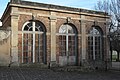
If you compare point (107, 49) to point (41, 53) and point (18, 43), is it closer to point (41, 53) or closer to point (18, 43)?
point (41, 53)

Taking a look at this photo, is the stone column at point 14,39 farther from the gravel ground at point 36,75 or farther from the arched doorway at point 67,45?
the arched doorway at point 67,45

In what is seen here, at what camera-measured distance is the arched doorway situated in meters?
17.7

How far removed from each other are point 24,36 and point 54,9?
3.47 metres

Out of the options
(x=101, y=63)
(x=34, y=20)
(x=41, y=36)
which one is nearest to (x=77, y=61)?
(x=101, y=63)

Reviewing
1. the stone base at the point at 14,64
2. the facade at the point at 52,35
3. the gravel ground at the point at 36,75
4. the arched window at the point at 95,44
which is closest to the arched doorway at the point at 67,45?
the facade at the point at 52,35

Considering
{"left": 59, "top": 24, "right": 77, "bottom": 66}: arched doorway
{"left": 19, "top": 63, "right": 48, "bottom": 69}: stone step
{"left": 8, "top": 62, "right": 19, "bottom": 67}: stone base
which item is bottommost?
{"left": 19, "top": 63, "right": 48, "bottom": 69}: stone step

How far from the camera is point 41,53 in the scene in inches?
660

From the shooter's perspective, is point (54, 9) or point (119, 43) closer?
point (54, 9)

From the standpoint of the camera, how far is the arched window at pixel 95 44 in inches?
757

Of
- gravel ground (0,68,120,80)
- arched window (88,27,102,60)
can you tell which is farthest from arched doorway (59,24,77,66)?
gravel ground (0,68,120,80)

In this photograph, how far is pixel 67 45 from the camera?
706 inches

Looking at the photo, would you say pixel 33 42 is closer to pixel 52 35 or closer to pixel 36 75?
pixel 52 35

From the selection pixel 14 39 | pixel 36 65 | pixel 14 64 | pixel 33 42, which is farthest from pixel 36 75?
pixel 33 42

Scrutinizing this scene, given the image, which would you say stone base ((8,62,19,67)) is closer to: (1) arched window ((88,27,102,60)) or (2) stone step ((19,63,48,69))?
(2) stone step ((19,63,48,69))
